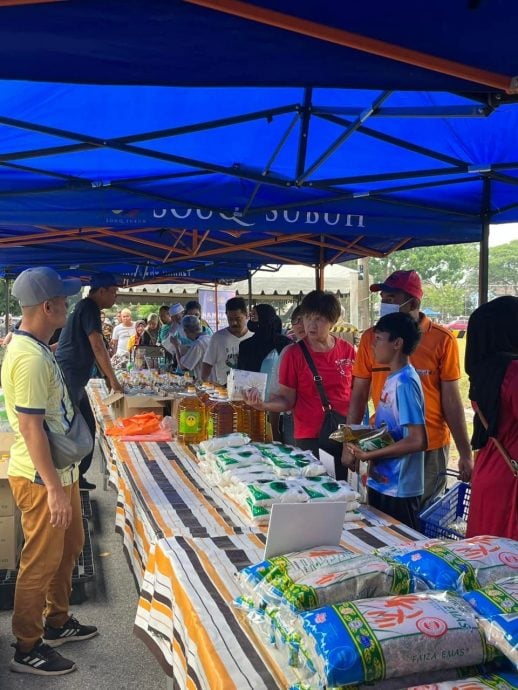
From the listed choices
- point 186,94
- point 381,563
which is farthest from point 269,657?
point 186,94

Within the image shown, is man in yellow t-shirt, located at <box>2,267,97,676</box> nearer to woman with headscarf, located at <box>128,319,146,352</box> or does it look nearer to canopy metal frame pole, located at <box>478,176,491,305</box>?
canopy metal frame pole, located at <box>478,176,491,305</box>

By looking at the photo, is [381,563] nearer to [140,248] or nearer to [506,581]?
[506,581]

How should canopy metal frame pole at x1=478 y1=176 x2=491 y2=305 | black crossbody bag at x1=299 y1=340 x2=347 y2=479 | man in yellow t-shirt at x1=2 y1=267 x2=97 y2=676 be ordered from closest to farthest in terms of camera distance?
man in yellow t-shirt at x1=2 y1=267 x2=97 y2=676
black crossbody bag at x1=299 y1=340 x2=347 y2=479
canopy metal frame pole at x1=478 y1=176 x2=491 y2=305

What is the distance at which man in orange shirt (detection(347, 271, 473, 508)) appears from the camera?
137 inches

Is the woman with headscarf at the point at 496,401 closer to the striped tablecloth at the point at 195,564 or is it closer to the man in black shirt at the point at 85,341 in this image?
the striped tablecloth at the point at 195,564

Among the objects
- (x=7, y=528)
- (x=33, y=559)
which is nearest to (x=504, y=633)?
(x=33, y=559)

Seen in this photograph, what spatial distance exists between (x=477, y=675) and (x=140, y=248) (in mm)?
8121

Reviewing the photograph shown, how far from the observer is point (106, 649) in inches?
124

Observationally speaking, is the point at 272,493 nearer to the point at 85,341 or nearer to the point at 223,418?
the point at 223,418

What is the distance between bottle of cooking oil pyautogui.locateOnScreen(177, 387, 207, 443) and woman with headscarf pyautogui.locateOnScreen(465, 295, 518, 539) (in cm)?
174

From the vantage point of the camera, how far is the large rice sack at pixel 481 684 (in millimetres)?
1126

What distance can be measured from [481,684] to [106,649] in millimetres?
2501

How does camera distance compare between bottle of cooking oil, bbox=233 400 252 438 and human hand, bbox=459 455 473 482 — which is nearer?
human hand, bbox=459 455 473 482

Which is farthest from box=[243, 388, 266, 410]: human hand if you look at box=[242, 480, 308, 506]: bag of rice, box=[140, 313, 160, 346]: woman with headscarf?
box=[140, 313, 160, 346]: woman with headscarf
